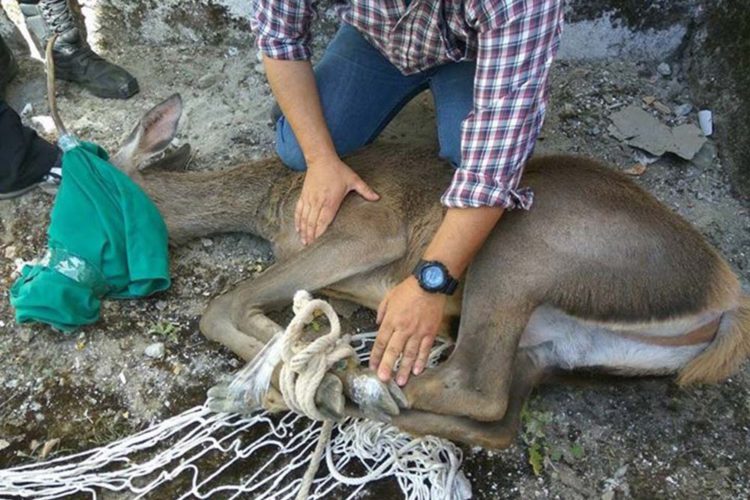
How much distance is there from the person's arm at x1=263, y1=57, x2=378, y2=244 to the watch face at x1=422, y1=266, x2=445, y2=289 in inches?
31.4

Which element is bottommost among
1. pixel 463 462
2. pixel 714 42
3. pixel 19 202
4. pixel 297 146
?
pixel 463 462

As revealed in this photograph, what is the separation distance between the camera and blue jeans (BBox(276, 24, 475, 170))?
370 cm

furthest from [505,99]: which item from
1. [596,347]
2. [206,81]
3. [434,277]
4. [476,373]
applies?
[206,81]

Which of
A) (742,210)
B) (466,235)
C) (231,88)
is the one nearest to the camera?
(466,235)

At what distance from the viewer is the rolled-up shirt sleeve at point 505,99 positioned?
2465mm

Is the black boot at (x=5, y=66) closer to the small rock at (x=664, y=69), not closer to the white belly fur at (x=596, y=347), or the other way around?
the white belly fur at (x=596, y=347)

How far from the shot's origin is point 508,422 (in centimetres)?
290

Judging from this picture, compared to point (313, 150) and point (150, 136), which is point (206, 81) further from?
point (313, 150)

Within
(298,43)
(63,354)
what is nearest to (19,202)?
(63,354)

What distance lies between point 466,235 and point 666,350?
1.01m

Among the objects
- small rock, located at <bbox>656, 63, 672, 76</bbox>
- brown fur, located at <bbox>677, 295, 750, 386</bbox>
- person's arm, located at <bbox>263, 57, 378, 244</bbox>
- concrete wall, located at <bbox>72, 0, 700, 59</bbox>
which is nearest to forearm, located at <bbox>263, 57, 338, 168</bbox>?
person's arm, located at <bbox>263, 57, 378, 244</bbox>

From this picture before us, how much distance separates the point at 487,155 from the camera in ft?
8.63

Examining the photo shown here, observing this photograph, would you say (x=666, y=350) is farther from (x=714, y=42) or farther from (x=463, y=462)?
(x=714, y=42)

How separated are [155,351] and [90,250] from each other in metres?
0.56
